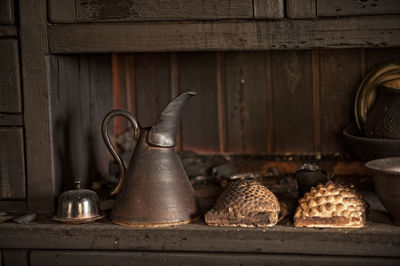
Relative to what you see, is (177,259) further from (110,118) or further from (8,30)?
(8,30)

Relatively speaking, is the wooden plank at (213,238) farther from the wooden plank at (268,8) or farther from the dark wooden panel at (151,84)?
the dark wooden panel at (151,84)

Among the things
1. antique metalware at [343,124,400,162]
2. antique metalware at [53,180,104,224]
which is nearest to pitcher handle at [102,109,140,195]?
antique metalware at [53,180,104,224]

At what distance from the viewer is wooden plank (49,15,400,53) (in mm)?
1594

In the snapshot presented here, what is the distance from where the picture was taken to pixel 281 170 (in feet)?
7.33

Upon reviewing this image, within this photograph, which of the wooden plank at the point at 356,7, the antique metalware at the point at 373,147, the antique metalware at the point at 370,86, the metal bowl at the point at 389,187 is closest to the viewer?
the metal bowl at the point at 389,187

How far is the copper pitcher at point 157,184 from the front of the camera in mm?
1578

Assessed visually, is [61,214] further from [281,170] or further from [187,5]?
[281,170]

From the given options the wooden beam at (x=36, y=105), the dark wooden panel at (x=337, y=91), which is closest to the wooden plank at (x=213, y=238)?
the wooden beam at (x=36, y=105)

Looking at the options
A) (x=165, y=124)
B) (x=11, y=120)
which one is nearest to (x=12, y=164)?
(x=11, y=120)

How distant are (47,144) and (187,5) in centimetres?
60

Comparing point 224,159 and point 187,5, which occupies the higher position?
point 187,5

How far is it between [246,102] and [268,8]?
689 millimetres

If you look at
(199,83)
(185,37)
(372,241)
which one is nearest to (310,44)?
(185,37)

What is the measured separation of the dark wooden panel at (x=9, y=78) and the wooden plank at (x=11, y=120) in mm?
16
